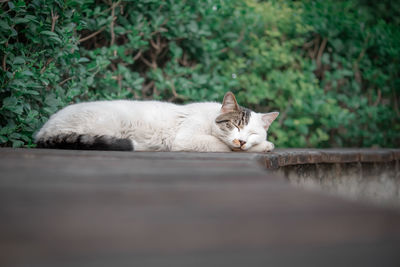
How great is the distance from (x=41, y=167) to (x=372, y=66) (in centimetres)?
457

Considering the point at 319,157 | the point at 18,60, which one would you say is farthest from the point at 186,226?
the point at 18,60

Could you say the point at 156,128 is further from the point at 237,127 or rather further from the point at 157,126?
the point at 237,127

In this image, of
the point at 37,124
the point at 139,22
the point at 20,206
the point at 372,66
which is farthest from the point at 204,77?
the point at 20,206

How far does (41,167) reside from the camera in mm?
1199

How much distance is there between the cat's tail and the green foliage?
0.49 m

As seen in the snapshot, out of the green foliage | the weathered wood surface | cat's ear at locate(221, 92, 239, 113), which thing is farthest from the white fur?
the weathered wood surface

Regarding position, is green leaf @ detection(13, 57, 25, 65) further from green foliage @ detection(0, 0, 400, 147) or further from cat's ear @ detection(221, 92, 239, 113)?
cat's ear @ detection(221, 92, 239, 113)

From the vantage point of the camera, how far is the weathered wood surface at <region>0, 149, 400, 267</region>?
1.64 feet

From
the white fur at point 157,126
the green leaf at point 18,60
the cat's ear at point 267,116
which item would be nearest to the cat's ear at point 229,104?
the white fur at point 157,126

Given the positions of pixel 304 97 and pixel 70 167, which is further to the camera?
pixel 304 97

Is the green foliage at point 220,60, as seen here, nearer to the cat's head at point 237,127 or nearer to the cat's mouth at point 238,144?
the cat's head at point 237,127

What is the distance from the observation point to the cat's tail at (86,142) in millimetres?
2039

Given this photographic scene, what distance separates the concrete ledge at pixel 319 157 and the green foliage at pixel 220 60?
0.94 meters

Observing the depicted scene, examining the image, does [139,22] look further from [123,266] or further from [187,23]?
[123,266]
